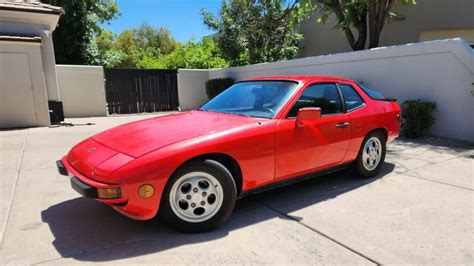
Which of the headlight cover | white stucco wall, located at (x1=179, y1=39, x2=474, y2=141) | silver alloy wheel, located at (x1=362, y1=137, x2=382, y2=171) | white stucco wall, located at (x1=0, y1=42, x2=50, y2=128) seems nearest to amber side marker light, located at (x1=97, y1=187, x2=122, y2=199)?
the headlight cover

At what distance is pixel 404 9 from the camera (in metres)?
13.6

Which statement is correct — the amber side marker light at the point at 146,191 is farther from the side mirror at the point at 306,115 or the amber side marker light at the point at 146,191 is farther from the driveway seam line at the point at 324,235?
the side mirror at the point at 306,115

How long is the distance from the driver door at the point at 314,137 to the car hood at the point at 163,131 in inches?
16.4

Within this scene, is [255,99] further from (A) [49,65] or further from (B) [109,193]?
(A) [49,65]

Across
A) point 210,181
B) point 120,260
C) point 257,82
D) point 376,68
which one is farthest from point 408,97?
point 120,260

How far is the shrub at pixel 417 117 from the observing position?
7.71m

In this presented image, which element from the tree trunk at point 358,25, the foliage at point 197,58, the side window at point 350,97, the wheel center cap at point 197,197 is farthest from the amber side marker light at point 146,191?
the foliage at point 197,58

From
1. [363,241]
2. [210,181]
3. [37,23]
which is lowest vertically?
[363,241]

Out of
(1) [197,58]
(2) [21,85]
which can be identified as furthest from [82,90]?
(1) [197,58]

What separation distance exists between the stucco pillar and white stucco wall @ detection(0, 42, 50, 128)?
4.00 feet

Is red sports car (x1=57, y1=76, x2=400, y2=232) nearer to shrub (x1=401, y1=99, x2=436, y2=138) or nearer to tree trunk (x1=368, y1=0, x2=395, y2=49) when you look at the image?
shrub (x1=401, y1=99, x2=436, y2=138)

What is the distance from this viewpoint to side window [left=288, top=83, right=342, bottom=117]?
4141 millimetres

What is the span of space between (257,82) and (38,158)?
14.1ft

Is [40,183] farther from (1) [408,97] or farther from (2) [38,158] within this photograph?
(1) [408,97]
